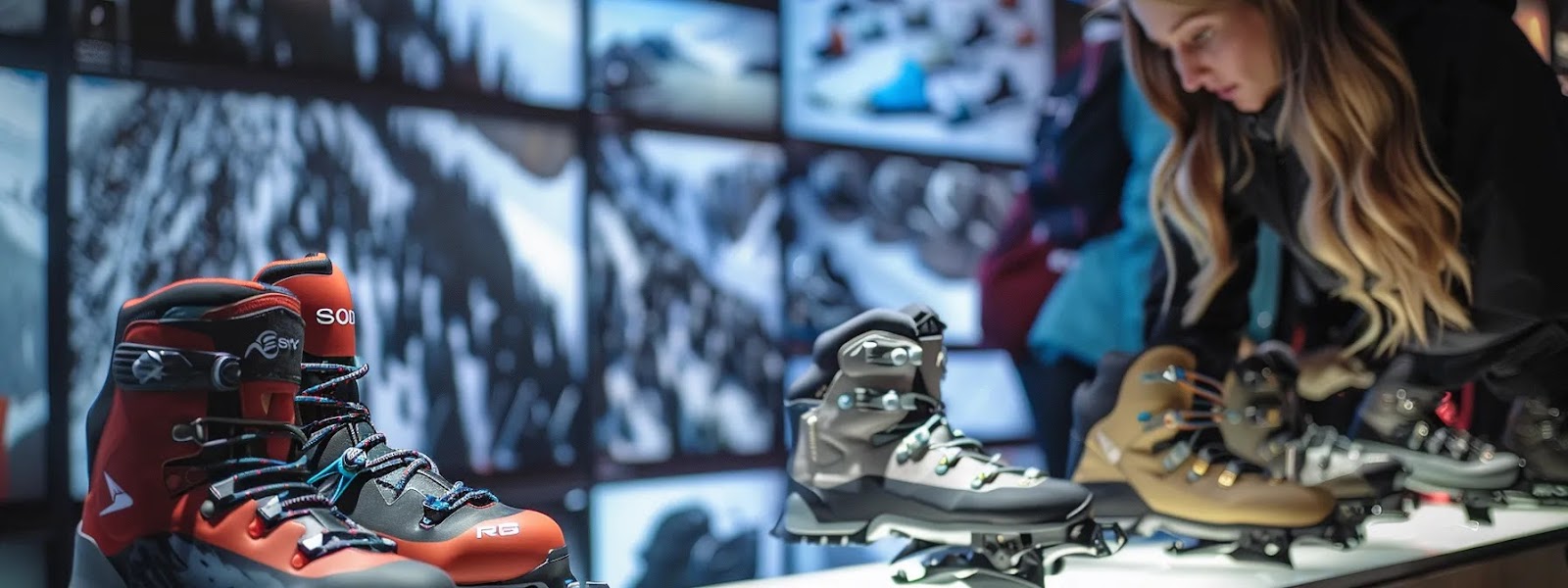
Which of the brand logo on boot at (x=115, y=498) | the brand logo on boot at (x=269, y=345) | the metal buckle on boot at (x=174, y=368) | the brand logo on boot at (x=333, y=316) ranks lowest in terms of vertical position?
the brand logo on boot at (x=115, y=498)

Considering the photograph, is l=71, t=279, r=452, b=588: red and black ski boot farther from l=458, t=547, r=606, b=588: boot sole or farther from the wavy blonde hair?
the wavy blonde hair

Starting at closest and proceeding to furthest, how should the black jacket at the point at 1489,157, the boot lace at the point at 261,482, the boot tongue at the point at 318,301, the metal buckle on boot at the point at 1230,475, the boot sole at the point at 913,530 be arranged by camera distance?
1. the boot lace at the point at 261,482
2. the boot tongue at the point at 318,301
3. the boot sole at the point at 913,530
4. the metal buckle on boot at the point at 1230,475
5. the black jacket at the point at 1489,157

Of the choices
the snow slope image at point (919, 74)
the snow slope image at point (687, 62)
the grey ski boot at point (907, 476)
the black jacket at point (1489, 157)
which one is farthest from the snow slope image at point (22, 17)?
the black jacket at point (1489, 157)

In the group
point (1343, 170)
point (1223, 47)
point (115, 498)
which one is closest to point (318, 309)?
point (115, 498)

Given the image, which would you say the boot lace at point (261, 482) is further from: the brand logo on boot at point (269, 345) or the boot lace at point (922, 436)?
the boot lace at point (922, 436)

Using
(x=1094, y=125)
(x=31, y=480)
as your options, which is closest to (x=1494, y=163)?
(x=1094, y=125)

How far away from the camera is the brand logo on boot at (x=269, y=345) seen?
1.02m

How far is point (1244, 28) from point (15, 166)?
2.16 metres

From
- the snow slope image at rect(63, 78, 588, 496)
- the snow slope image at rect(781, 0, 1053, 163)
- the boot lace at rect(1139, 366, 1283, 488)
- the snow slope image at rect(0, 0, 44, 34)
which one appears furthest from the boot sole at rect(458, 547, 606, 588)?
the snow slope image at rect(781, 0, 1053, 163)

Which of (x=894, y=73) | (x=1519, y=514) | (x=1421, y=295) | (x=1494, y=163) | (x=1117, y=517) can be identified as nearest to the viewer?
(x=1117, y=517)

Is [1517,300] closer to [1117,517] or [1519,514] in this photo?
[1519,514]

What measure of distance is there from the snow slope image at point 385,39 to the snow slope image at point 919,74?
742 mm

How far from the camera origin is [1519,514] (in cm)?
238

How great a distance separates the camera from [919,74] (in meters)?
3.47
